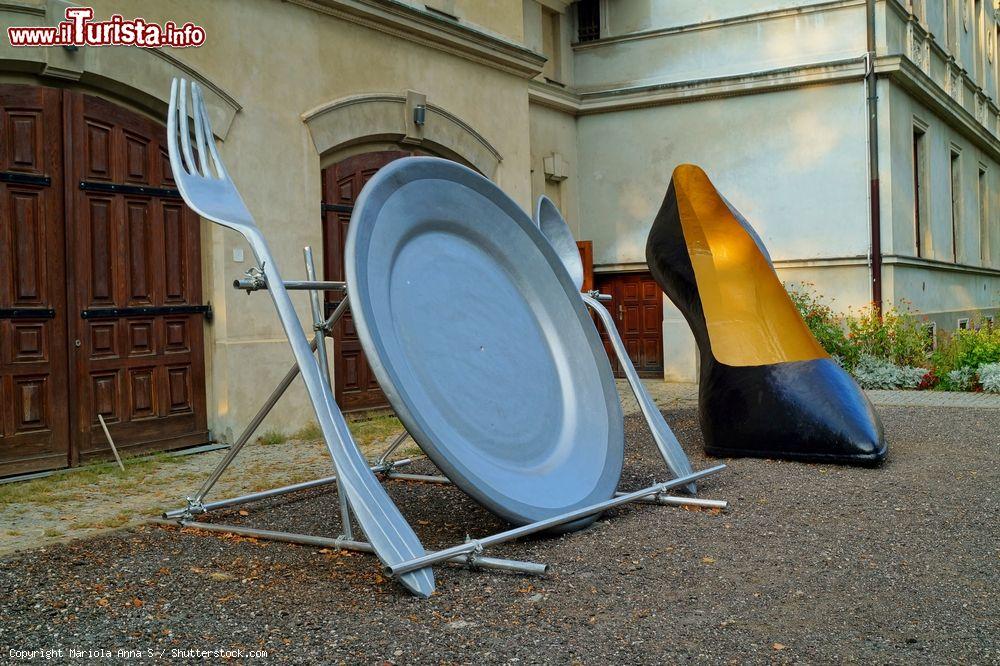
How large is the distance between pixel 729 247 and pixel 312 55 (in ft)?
13.8

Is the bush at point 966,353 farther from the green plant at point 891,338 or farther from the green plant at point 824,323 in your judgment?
the green plant at point 824,323

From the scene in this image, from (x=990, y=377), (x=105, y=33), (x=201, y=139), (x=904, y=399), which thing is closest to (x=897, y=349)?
(x=990, y=377)

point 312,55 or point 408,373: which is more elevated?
point 312,55

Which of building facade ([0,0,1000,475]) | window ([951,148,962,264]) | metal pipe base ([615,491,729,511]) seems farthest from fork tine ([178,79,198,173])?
window ([951,148,962,264])

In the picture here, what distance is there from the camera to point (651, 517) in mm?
4520

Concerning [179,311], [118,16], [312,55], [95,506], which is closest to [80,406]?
[179,311]

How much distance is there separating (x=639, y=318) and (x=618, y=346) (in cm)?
966

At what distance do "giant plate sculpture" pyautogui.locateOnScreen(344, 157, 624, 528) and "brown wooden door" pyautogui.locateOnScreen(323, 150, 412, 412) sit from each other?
4.55 meters

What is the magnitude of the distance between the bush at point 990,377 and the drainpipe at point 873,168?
196 centimetres

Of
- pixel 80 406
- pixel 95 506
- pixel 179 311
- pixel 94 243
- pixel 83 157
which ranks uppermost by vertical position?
pixel 83 157

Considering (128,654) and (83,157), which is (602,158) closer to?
(83,157)

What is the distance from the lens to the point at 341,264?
9.10m

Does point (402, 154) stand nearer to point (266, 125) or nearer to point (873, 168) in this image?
point (266, 125)

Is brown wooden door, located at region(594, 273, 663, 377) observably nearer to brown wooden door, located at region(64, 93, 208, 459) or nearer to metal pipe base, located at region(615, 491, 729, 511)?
brown wooden door, located at region(64, 93, 208, 459)
